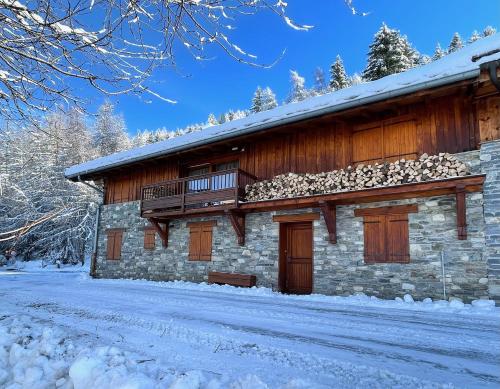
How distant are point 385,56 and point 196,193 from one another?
17848 mm

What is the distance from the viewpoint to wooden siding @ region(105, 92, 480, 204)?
8.65 meters

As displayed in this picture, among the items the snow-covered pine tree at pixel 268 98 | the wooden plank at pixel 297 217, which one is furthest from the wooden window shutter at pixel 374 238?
the snow-covered pine tree at pixel 268 98

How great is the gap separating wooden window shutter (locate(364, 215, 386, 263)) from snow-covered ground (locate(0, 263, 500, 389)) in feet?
6.54

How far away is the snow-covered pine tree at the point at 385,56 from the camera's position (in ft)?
75.3

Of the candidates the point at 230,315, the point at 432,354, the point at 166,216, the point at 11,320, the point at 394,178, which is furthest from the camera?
the point at 166,216

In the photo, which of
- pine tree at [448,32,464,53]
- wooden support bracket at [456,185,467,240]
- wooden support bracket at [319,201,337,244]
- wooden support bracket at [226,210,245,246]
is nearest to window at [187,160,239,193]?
wooden support bracket at [226,210,245,246]

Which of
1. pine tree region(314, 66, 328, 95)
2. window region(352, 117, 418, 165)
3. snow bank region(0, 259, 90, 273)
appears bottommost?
snow bank region(0, 259, 90, 273)

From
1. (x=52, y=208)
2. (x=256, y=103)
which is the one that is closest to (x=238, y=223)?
(x=52, y=208)

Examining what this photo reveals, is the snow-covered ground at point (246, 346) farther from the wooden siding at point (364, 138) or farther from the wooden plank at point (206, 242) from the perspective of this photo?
the wooden plank at point (206, 242)

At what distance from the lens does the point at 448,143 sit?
28.6 ft

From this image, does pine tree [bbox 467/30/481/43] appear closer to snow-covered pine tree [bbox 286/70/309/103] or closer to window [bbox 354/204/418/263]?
snow-covered pine tree [bbox 286/70/309/103]

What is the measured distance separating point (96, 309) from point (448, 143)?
8.81 m

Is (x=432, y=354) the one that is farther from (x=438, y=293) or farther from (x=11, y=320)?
(x=11, y=320)

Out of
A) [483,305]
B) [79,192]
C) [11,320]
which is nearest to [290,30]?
[11,320]
